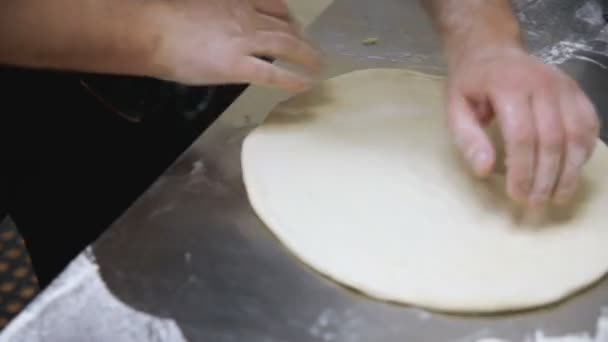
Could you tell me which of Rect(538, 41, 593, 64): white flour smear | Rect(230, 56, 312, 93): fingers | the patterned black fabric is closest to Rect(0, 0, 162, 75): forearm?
Rect(230, 56, 312, 93): fingers

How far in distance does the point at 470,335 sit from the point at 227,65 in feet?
1.42

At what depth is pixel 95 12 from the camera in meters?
0.86

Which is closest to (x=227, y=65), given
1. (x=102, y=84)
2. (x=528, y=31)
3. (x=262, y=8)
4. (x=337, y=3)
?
(x=262, y=8)

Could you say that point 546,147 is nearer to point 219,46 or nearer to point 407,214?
point 407,214

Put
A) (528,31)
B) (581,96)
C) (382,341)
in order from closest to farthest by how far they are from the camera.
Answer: (382,341) → (581,96) → (528,31)

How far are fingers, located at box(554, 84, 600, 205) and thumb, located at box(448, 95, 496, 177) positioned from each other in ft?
0.27

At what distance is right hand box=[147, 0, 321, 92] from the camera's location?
35.1 inches

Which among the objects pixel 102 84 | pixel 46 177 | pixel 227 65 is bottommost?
pixel 46 177

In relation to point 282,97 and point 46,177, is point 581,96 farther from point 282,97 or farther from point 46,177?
point 46,177

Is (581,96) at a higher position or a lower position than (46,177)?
higher

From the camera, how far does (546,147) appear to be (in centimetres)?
79

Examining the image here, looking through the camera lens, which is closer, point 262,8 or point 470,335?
point 470,335

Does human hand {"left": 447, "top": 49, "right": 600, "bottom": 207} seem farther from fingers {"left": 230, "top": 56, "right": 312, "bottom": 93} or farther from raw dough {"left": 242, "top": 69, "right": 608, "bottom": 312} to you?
fingers {"left": 230, "top": 56, "right": 312, "bottom": 93}

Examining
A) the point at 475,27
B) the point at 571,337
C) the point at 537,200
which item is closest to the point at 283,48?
the point at 475,27
